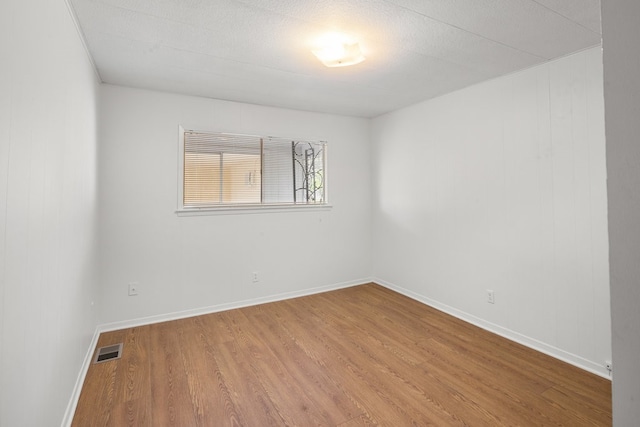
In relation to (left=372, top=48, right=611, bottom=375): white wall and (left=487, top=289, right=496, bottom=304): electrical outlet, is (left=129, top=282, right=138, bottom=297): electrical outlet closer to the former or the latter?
(left=372, top=48, right=611, bottom=375): white wall

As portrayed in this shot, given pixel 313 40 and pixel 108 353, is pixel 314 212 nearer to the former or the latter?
pixel 313 40

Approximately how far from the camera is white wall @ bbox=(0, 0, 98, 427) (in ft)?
3.45

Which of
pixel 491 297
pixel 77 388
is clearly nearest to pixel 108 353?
pixel 77 388

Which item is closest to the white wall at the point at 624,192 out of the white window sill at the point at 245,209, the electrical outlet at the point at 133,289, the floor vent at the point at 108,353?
the floor vent at the point at 108,353

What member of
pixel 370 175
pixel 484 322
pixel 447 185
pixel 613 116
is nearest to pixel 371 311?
pixel 484 322

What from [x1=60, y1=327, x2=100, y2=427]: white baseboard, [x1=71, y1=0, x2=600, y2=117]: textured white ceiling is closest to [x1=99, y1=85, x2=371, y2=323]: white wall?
[x1=71, y1=0, x2=600, y2=117]: textured white ceiling

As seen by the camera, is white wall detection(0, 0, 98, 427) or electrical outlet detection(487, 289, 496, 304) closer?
white wall detection(0, 0, 98, 427)

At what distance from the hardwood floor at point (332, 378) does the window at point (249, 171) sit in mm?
1403

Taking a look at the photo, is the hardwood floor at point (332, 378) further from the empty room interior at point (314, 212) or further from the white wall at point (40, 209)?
the white wall at point (40, 209)

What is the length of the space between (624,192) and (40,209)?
1.92m

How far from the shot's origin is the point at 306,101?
3734 millimetres

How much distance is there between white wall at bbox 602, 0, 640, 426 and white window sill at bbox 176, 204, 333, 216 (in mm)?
3464

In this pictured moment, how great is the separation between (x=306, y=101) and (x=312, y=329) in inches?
99.8

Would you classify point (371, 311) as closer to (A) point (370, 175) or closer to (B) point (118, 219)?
(A) point (370, 175)
